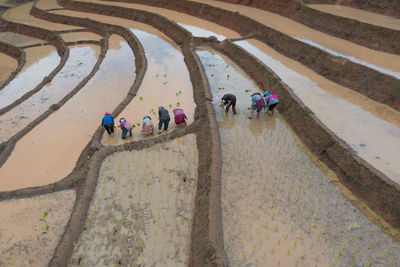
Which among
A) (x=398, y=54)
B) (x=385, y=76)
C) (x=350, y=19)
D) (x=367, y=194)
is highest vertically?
(x=350, y=19)

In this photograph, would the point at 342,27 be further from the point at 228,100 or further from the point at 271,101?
the point at 228,100

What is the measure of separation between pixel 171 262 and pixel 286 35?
12.8 metres

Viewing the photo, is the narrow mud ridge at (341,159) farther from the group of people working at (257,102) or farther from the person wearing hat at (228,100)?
the person wearing hat at (228,100)

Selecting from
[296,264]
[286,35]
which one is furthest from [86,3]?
[296,264]

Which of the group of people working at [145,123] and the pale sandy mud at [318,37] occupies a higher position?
the pale sandy mud at [318,37]

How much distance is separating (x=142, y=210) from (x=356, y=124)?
261 inches

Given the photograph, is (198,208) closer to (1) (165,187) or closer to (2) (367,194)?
(1) (165,187)


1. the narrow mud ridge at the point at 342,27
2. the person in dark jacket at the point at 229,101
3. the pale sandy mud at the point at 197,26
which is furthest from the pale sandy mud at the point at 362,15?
the person in dark jacket at the point at 229,101

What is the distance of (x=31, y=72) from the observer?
50.2 feet

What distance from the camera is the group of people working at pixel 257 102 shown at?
8.19 m

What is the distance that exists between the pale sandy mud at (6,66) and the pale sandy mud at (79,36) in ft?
12.7

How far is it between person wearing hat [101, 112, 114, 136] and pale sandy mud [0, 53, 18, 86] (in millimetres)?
12356

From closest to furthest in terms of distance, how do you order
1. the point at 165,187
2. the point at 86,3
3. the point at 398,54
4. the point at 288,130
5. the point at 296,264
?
1. the point at 296,264
2. the point at 165,187
3. the point at 288,130
4. the point at 398,54
5. the point at 86,3

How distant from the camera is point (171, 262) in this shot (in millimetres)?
4879
